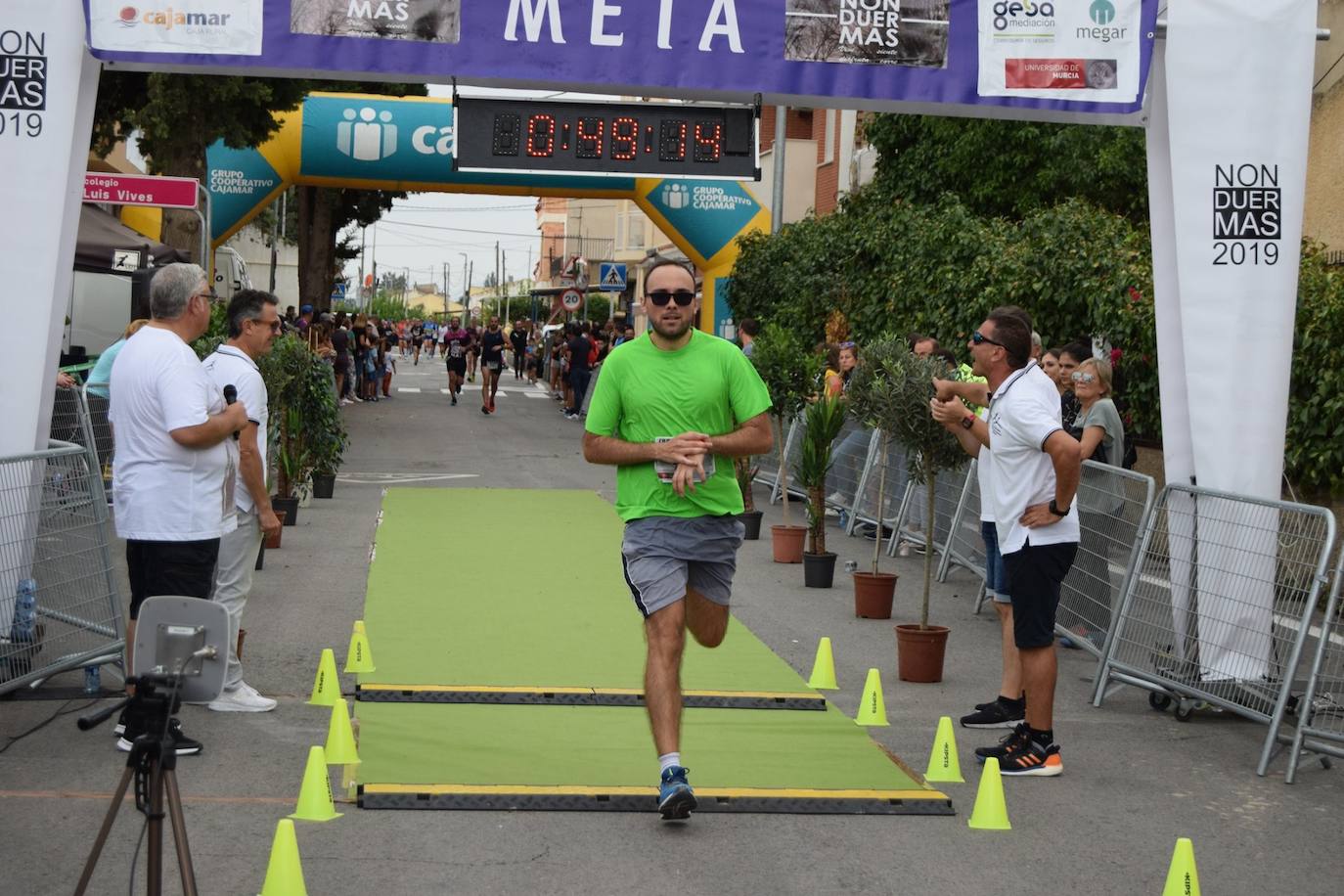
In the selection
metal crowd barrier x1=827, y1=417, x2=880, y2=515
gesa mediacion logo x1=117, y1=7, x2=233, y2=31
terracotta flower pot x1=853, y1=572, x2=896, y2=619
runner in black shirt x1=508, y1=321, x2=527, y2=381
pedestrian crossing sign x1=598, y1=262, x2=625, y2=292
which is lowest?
terracotta flower pot x1=853, y1=572, x2=896, y2=619

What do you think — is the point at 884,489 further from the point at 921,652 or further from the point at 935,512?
the point at 921,652

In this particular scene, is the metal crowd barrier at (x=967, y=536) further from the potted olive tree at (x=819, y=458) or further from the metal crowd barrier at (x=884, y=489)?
the metal crowd barrier at (x=884, y=489)

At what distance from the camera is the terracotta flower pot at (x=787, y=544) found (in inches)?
556

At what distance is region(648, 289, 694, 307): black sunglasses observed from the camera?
6410 mm

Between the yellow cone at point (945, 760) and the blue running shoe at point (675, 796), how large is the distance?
136 cm

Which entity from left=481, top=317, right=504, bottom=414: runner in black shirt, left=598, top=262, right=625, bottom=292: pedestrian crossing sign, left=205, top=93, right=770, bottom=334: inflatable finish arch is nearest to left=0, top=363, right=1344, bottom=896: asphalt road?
left=205, top=93, right=770, bottom=334: inflatable finish arch

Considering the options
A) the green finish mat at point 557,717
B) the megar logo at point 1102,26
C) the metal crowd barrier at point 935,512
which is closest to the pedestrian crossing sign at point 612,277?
the metal crowd barrier at point 935,512

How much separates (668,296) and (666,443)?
0.57 m

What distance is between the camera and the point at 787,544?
46.4ft

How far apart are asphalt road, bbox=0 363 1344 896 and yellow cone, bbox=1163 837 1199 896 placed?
0.37 meters

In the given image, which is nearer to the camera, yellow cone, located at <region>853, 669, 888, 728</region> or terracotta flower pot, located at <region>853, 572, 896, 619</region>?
yellow cone, located at <region>853, 669, 888, 728</region>

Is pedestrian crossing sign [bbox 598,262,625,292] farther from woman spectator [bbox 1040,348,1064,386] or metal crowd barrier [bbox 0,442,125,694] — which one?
metal crowd barrier [bbox 0,442,125,694]

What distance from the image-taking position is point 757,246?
2689cm

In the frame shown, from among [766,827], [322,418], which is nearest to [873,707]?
[766,827]
